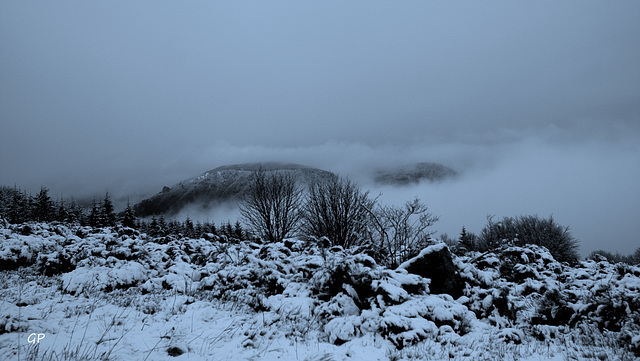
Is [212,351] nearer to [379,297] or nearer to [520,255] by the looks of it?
[379,297]

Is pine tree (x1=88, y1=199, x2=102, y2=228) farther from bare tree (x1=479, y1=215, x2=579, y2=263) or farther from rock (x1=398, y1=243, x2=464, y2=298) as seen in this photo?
bare tree (x1=479, y1=215, x2=579, y2=263)

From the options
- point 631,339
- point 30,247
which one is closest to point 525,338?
point 631,339

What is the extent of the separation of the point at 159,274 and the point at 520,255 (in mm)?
13202

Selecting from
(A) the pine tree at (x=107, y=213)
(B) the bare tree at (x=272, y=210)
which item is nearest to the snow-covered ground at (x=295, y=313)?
(B) the bare tree at (x=272, y=210)

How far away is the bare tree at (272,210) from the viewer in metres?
24.2

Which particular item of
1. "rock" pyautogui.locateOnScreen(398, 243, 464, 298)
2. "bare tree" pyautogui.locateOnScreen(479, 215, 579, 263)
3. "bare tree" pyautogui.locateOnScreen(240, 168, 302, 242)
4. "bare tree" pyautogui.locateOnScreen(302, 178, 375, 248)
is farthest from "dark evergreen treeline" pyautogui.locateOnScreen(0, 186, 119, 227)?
"bare tree" pyautogui.locateOnScreen(479, 215, 579, 263)

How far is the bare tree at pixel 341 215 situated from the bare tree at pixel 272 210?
290 centimetres

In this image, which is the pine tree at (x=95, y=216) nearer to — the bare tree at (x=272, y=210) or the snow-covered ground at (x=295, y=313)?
the bare tree at (x=272, y=210)

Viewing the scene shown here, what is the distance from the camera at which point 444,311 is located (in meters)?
6.24

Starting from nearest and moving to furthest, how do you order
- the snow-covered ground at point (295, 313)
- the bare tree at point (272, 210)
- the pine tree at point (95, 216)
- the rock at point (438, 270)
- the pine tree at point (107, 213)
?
the snow-covered ground at point (295, 313) → the rock at point (438, 270) → the bare tree at point (272, 210) → the pine tree at point (107, 213) → the pine tree at point (95, 216)

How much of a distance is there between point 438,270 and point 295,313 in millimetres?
4626

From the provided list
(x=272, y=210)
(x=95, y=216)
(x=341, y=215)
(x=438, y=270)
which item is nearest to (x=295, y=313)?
(x=438, y=270)

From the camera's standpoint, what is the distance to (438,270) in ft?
28.9

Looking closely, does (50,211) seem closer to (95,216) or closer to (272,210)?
(95,216)
